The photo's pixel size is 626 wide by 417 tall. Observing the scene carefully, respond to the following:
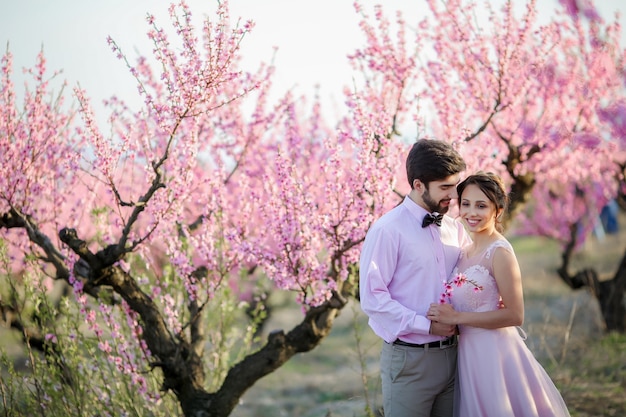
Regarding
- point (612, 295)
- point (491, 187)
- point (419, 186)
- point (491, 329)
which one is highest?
point (419, 186)

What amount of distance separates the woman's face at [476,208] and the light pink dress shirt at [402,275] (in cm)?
17

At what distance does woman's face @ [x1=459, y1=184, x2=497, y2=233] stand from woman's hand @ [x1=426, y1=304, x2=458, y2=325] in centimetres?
40

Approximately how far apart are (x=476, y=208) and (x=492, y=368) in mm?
672

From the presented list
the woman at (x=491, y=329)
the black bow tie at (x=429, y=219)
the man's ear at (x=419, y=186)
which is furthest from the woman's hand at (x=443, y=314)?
the man's ear at (x=419, y=186)

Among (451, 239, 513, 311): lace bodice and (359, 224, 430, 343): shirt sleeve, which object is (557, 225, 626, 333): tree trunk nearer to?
(451, 239, 513, 311): lace bodice

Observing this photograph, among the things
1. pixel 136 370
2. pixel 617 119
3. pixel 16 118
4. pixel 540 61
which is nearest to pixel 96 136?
pixel 16 118

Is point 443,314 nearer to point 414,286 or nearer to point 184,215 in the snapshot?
point 414,286

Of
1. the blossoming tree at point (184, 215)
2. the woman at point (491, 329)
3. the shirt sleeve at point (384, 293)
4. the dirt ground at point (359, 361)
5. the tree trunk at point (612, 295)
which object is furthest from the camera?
the tree trunk at point (612, 295)

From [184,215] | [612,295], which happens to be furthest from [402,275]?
[612,295]

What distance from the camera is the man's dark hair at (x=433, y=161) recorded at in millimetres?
2807

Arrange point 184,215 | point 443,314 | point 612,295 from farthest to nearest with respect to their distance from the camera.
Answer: point 612,295, point 184,215, point 443,314

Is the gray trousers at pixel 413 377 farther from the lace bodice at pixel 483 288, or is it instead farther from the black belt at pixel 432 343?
the lace bodice at pixel 483 288

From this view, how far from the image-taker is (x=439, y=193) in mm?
2891

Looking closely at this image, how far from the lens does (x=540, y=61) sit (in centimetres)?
563
